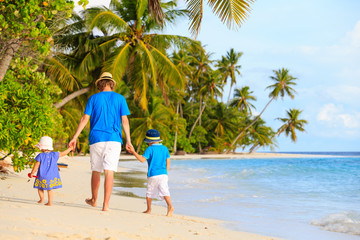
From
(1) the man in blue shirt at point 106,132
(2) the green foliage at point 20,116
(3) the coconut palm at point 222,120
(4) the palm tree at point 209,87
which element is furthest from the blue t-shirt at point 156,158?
(3) the coconut palm at point 222,120

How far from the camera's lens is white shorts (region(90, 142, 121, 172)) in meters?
3.97

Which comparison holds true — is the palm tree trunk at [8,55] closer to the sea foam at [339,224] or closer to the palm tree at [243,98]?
the sea foam at [339,224]

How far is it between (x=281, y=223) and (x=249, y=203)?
1.96 meters

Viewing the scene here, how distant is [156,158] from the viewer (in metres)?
4.66

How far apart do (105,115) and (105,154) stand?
42 centimetres

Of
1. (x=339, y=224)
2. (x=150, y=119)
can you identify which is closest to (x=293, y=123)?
(x=150, y=119)

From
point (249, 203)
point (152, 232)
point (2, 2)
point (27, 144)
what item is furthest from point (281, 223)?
point (2, 2)

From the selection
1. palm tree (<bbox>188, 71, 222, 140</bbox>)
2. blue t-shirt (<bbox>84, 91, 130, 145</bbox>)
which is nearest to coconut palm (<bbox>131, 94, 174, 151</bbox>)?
palm tree (<bbox>188, 71, 222, 140</bbox>)

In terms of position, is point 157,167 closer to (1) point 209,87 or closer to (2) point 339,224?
(2) point 339,224

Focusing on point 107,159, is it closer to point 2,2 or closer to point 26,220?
point 26,220

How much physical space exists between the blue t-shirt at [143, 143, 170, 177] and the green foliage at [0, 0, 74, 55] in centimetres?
237

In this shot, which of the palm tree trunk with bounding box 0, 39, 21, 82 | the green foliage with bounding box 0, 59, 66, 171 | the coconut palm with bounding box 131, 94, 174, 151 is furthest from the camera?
the coconut palm with bounding box 131, 94, 174, 151

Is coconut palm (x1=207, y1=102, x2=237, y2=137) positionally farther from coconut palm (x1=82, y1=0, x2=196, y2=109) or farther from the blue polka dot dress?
the blue polka dot dress

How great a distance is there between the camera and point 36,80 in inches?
296
